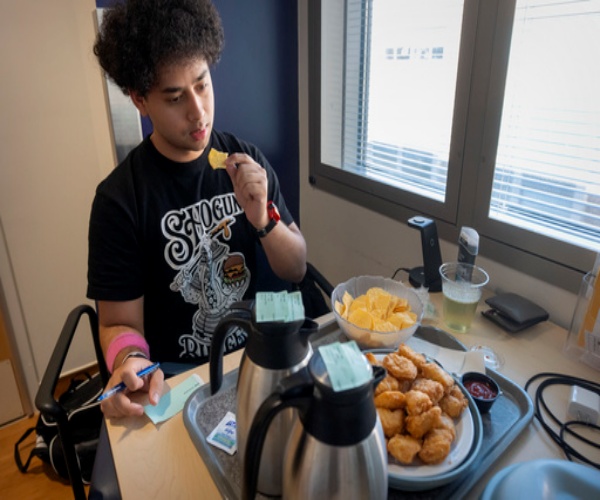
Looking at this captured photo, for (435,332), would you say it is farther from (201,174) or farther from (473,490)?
(201,174)

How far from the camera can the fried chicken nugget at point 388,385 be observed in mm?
754

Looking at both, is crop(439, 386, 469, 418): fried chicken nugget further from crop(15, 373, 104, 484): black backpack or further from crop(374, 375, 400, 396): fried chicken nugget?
crop(15, 373, 104, 484): black backpack

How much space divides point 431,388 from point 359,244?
1.21m

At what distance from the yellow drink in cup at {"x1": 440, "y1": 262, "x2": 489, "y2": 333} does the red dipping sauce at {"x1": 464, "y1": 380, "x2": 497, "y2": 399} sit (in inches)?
10.0

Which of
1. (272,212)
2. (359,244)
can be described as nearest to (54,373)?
(272,212)

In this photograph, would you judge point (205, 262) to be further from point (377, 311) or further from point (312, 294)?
point (377, 311)

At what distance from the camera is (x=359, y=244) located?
193 cm

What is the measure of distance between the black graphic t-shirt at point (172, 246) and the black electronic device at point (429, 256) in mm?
433

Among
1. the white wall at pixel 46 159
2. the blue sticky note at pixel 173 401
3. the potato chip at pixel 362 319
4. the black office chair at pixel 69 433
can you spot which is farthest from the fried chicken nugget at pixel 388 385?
the white wall at pixel 46 159

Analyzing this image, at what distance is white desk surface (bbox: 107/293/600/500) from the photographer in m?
0.71

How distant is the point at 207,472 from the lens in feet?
2.41

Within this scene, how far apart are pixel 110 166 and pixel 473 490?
1.76 metres

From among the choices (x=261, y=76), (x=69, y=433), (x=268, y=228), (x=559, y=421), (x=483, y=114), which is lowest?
(x=69, y=433)

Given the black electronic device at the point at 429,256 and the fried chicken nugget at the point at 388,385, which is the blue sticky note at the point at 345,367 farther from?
the black electronic device at the point at 429,256
